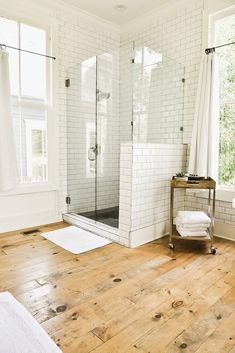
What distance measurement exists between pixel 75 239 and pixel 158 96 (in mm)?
1986

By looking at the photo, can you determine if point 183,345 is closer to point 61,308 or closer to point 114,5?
point 61,308

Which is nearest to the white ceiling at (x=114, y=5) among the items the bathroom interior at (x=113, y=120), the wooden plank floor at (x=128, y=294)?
the bathroom interior at (x=113, y=120)

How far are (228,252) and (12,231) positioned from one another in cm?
236

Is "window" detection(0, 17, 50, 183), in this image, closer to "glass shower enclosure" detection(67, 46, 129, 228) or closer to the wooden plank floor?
"glass shower enclosure" detection(67, 46, 129, 228)

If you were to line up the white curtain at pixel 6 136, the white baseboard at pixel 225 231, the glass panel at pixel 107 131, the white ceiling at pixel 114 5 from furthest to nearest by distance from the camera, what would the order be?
the glass panel at pixel 107 131, the white ceiling at pixel 114 5, the white baseboard at pixel 225 231, the white curtain at pixel 6 136

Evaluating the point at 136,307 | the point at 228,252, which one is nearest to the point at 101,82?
the point at 228,252

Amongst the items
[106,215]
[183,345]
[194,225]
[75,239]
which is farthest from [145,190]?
[183,345]

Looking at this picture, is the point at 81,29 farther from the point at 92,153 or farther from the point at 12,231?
the point at 12,231

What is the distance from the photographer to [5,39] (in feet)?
8.95

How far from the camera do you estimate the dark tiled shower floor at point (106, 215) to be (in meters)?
2.93

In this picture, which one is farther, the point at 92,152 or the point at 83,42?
the point at 83,42

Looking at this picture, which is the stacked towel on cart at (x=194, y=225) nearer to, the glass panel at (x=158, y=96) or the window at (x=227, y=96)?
the window at (x=227, y=96)

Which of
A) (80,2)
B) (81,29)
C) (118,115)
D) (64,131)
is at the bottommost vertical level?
(64,131)

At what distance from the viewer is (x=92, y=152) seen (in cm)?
330
